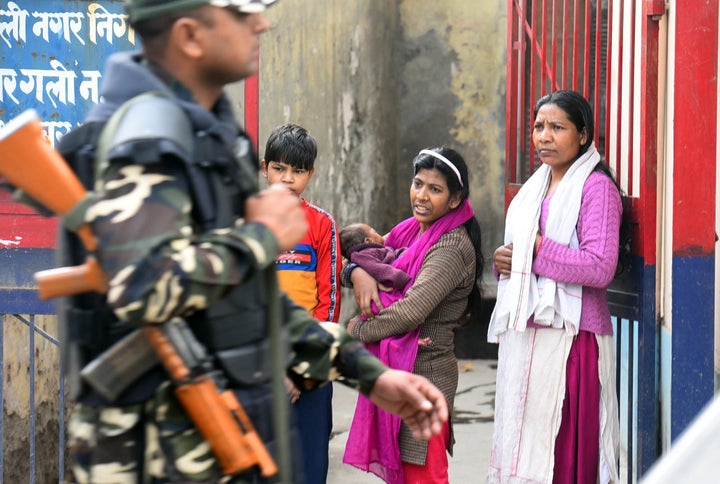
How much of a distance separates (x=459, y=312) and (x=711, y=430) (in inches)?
115

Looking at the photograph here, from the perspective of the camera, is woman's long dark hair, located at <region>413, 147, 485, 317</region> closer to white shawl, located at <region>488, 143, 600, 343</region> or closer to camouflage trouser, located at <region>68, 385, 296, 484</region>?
white shawl, located at <region>488, 143, 600, 343</region>

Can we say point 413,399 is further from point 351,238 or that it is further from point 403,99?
point 403,99

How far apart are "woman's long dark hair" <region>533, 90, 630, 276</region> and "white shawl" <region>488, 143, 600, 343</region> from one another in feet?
0.18

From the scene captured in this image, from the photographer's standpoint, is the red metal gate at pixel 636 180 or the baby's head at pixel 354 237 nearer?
the red metal gate at pixel 636 180

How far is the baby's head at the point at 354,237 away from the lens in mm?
4410

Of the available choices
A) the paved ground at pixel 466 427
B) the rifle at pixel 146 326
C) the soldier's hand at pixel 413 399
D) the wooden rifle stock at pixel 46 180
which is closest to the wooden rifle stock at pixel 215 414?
the rifle at pixel 146 326

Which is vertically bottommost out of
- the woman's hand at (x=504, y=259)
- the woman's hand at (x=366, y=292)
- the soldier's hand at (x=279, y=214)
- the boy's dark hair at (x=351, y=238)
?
the woman's hand at (x=366, y=292)

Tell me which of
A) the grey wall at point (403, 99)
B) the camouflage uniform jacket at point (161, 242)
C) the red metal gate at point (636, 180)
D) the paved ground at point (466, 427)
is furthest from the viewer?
the grey wall at point (403, 99)

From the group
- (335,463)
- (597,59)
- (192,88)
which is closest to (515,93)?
(597,59)

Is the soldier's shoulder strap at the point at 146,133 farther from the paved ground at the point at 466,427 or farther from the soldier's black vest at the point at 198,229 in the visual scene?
the paved ground at the point at 466,427

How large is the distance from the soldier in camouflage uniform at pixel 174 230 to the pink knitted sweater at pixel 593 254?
6.90 feet

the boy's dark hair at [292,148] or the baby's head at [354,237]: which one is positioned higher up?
the boy's dark hair at [292,148]

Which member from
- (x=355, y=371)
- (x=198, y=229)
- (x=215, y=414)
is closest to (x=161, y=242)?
(x=198, y=229)

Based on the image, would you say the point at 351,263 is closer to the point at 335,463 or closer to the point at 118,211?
the point at 335,463
